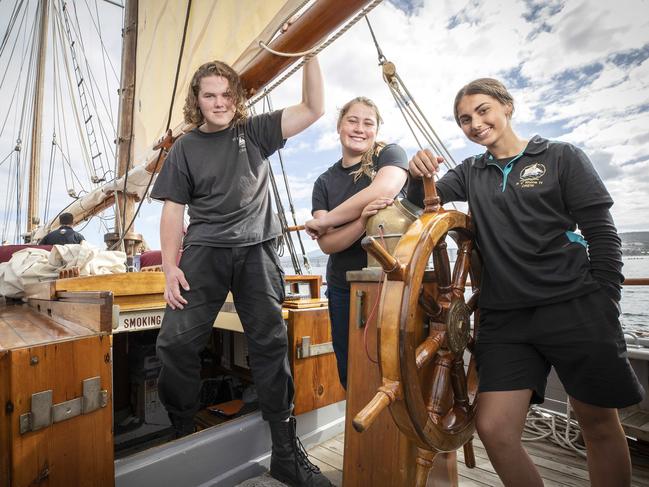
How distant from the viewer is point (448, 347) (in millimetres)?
974

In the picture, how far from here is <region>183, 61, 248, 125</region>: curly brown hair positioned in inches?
58.6

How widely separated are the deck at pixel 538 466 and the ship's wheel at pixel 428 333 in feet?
1.84

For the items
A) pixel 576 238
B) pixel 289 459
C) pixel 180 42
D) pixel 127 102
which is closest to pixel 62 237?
pixel 127 102

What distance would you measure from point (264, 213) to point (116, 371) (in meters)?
1.67

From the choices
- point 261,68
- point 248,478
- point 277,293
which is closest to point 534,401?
point 277,293

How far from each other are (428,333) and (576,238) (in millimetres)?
480

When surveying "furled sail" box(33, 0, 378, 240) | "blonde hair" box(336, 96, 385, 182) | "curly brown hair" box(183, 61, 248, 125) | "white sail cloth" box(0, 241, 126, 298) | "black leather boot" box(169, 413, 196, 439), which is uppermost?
"furled sail" box(33, 0, 378, 240)

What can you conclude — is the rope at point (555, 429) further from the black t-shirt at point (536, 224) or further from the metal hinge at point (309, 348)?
the black t-shirt at point (536, 224)

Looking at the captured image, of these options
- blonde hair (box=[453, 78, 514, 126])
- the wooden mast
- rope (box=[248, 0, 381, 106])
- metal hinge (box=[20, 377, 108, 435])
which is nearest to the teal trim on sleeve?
blonde hair (box=[453, 78, 514, 126])

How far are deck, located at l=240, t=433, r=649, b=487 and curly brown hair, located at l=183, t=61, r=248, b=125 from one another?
4.92 feet

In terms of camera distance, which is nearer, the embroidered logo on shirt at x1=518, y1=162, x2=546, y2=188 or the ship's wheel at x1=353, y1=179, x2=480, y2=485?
the ship's wheel at x1=353, y1=179, x2=480, y2=485

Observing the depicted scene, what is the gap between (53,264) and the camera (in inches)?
94.0

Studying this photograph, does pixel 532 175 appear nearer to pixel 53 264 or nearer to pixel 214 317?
pixel 214 317

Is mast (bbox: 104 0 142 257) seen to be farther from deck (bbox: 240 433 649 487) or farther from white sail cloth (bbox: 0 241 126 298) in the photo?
deck (bbox: 240 433 649 487)
